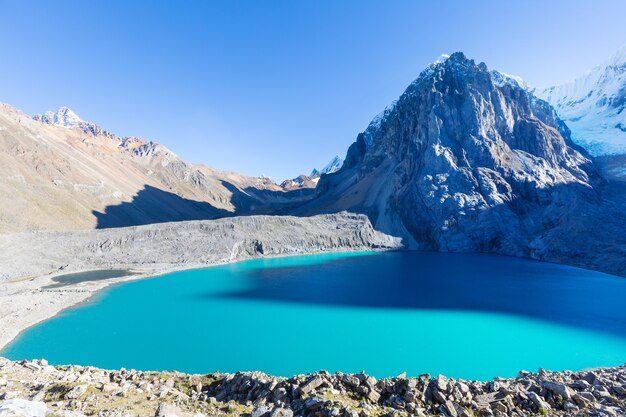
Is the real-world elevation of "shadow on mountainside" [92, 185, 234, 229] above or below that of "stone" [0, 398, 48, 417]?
above

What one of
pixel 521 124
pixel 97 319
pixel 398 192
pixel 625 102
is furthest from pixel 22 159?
pixel 625 102

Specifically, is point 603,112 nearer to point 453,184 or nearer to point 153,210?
point 453,184

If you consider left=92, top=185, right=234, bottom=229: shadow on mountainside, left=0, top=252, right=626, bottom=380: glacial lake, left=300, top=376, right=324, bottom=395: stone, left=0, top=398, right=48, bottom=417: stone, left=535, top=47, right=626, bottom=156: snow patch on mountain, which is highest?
left=535, top=47, right=626, bottom=156: snow patch on mountain

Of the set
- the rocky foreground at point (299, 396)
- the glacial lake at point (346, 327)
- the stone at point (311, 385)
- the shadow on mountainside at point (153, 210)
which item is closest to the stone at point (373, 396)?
the rocky foreground at point (299, 396)

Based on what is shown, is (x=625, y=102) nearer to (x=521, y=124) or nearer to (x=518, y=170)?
(x=521, y=124)

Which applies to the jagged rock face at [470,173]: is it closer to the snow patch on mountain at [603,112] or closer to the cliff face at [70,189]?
the snow patch on mountain at [603,112]

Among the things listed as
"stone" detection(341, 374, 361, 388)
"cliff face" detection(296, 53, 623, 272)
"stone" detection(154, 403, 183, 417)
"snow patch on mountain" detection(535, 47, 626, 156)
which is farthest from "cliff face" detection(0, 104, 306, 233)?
"snow patch on mountain" detection(535, 47, 626, 156)

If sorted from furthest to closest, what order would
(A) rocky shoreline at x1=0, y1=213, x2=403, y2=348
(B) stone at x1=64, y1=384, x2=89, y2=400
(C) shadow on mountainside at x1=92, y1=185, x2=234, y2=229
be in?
(C) shadow on mountainside at x1=92, y1=185, x2=234, y2=229
(A) rocky shoreline at x1=0, y1=213, x2=403, y2=348
(B) stone at x1=64, y1=384, x2=89, y2=400

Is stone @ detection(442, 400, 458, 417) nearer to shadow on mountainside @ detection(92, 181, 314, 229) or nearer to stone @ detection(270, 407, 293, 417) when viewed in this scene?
stone @ detection(270, 407, 293, 417)
